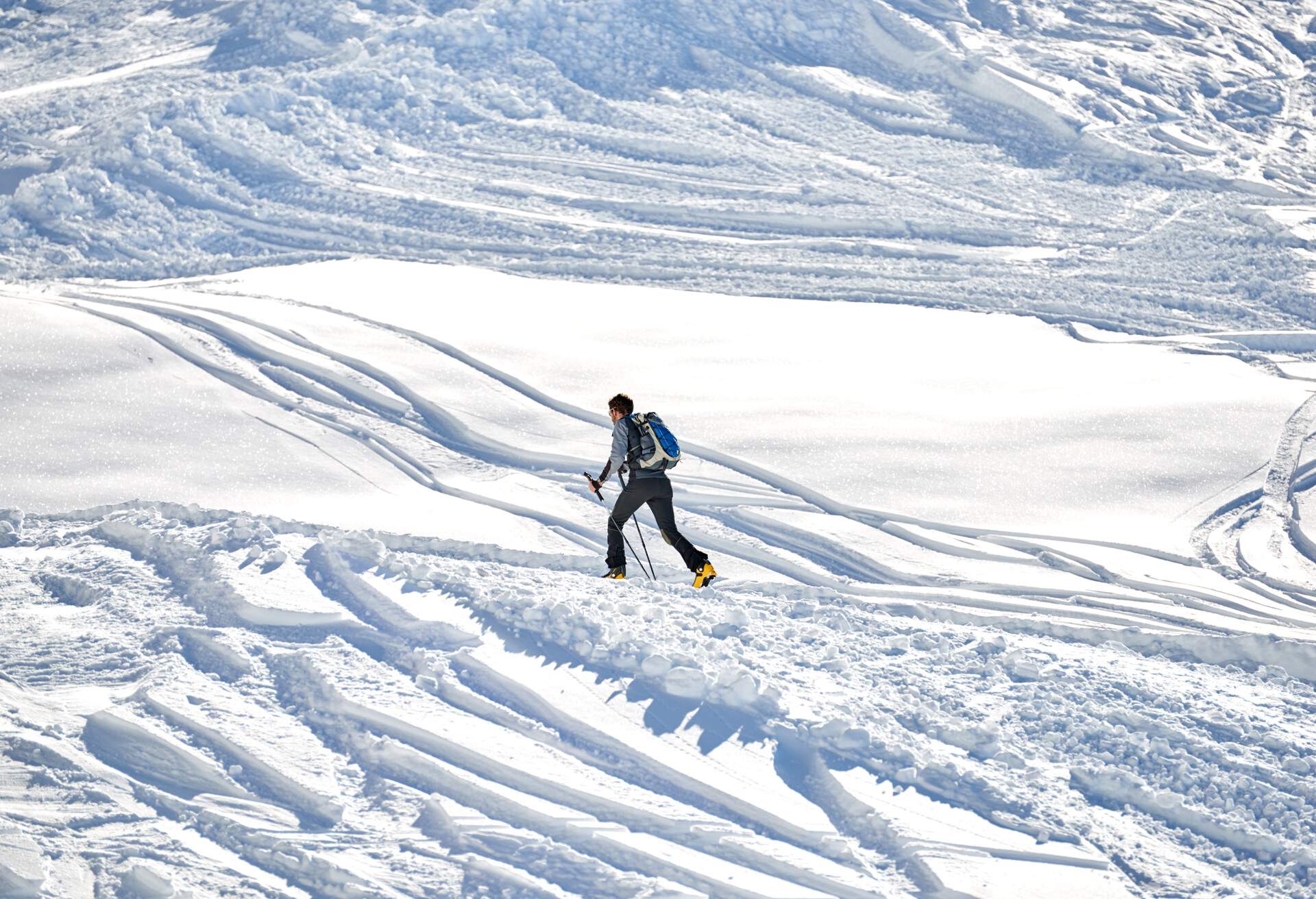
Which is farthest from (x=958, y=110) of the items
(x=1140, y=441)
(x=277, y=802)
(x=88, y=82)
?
(x=277, y=802)

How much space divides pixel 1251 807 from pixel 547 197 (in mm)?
9181

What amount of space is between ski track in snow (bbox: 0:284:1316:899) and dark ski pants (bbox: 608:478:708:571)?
29 centimetres

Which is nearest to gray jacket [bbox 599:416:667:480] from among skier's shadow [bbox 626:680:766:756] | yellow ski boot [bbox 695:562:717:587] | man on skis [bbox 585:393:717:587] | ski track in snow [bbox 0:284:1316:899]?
man on skis [bbox 585:393:717:587]

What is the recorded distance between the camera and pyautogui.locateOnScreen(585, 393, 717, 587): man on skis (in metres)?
7.19

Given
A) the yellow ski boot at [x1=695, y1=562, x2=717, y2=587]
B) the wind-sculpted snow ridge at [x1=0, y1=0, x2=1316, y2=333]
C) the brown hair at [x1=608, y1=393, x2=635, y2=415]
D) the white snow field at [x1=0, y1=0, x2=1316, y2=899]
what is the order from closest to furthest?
the white snow field at [x1=0, y1=0, x2=1316, y2=899] → the brown hair at [x1=608, y1=393, x2=635, y2=415] → the yellow ski boot at [x1=695, y1=562, x2=717, y2=587] → the wind-sculpted snow ridge at [x1=0, y1=0, x2=1316, y2=333]

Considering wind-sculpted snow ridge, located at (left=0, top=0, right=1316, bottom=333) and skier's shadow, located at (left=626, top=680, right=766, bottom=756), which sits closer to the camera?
skier's shadow, located at (left=626, top=680, right=766, bottom=756)

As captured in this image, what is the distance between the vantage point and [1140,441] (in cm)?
1008

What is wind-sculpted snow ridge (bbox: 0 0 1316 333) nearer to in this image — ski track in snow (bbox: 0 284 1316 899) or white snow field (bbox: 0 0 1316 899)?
white snow field (bbox: 0 0 1316 899)

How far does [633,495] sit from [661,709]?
3.68ft

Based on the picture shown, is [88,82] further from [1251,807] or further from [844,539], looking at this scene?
[1251,807]

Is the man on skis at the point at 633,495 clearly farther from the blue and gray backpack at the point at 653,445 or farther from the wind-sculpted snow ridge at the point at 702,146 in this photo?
the wind-sculpted snow ridge at the point at 702,146

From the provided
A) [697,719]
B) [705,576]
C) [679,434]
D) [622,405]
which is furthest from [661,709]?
[679,434]

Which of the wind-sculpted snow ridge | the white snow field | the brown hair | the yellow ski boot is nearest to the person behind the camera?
the white snow field

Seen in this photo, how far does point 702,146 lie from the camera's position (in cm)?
1449
